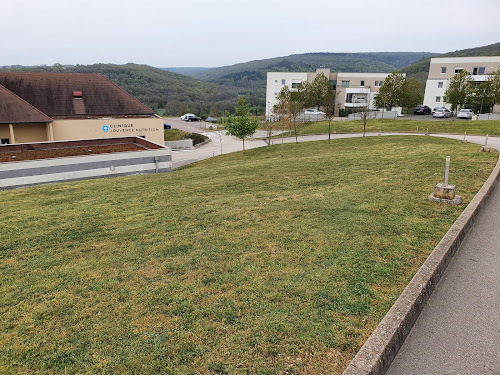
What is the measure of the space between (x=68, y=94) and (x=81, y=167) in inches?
768

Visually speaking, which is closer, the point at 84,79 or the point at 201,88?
the point at 84,79

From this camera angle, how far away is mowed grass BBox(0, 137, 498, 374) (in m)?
4.03

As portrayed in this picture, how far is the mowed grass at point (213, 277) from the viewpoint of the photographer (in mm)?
4027

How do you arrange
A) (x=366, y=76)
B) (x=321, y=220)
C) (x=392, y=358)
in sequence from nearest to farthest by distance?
(x=392, y=358)
(x=321, y=220)
(x=366, y=76)

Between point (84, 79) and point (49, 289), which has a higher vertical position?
point (84, 79)

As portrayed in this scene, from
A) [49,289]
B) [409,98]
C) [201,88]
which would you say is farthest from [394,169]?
[201,88]

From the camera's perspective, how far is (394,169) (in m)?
14.2

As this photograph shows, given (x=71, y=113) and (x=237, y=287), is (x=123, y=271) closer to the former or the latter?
(x=237, y=287)

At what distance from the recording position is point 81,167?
77.2ft

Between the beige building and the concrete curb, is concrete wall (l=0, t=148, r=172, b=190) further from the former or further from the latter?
the concrete curb

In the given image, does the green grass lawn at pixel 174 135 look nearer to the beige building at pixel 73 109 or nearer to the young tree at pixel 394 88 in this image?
the beige building at pixel 73 109

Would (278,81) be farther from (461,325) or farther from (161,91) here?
(161,91)

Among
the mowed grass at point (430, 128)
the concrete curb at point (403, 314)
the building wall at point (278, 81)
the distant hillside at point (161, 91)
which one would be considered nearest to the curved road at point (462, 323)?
the concrete curb at point (403, 314)

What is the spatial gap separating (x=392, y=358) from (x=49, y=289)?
16.7ft
